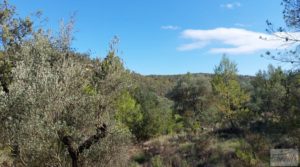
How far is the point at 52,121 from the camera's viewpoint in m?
8.23

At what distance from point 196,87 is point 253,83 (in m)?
8.68

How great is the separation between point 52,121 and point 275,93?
36.2m

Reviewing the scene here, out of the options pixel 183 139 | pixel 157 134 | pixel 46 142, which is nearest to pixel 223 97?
pixel 183 139

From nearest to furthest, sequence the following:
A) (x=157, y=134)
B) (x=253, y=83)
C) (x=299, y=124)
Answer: (x=299, y=124)
(x=157, y=134)
(x=253, y=83)

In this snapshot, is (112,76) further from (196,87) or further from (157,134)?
(196,87)

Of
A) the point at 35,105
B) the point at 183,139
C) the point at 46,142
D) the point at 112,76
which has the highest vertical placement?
the point at 112,76

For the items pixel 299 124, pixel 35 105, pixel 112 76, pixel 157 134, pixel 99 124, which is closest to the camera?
pixel 35 105

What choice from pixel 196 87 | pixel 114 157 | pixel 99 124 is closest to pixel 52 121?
pixel 99 124

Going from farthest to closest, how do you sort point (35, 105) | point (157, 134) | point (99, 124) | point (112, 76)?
point (157, 134) < point (112, 76) < point (99, 124) < point (35, 105)

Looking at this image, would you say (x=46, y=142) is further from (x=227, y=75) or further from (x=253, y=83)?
(x=253, y=83)

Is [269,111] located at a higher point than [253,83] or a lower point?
lower

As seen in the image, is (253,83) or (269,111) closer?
(269,111)

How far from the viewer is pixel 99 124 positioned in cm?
1011

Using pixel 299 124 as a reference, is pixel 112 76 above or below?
above
